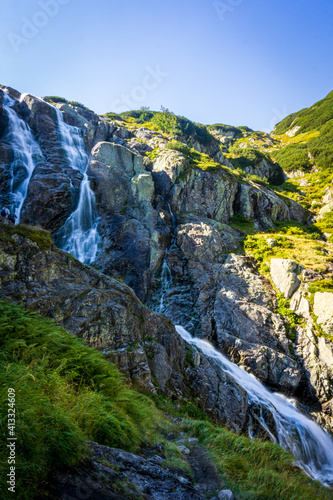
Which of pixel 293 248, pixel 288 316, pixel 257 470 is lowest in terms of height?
pixel 288 316

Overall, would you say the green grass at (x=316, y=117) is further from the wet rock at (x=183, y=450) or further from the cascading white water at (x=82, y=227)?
the wet rock at (x=183, y=450)

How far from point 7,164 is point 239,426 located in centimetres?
3204

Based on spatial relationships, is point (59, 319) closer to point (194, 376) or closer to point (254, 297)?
point (194, 376)

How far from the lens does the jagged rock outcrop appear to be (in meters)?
9.19

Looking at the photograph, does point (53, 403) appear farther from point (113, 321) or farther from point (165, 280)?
point (165, 280)

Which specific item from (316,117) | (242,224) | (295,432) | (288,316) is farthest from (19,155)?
(316,117)

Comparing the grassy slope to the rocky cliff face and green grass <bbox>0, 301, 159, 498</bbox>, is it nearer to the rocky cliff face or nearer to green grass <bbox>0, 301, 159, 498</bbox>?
green grass <bbox>0, 301, 159, 498</bbox>

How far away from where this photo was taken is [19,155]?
2772 cm

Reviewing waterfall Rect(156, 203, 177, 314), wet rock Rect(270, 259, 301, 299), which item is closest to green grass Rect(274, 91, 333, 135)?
wet rock Rect(270, 259, 301, 299)

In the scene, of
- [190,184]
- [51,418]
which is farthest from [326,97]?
[51,418]

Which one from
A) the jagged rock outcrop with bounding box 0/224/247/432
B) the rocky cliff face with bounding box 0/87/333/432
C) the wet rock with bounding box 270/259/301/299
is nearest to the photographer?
the jagged rock outcrop with bounding box 0/224/247/432

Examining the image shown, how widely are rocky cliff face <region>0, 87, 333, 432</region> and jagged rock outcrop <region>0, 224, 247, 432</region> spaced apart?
0.05m

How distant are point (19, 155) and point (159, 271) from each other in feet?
71.7

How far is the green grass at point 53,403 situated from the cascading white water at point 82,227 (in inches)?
748
